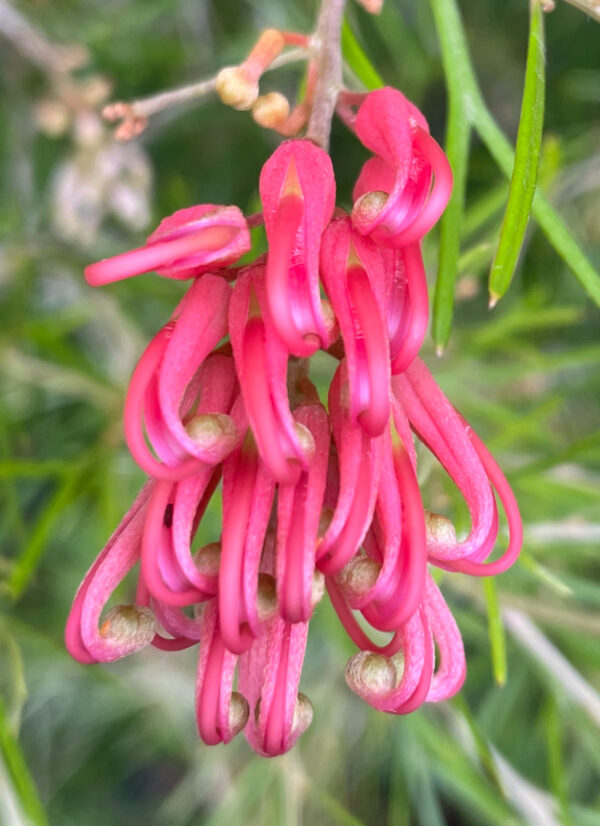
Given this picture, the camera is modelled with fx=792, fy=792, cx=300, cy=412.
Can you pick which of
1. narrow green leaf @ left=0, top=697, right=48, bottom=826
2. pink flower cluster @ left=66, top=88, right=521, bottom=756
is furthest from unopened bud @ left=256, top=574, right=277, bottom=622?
narrow green leaf @ left=0, top=697, right=48, bottom=826

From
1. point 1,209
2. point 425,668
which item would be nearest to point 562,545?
point 425,668

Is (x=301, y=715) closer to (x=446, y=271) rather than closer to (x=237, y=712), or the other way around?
(x=237, y=712)

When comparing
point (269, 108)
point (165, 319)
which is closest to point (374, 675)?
point (269, 108)

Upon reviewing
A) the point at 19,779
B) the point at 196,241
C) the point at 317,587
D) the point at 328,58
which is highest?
the point at 328,58

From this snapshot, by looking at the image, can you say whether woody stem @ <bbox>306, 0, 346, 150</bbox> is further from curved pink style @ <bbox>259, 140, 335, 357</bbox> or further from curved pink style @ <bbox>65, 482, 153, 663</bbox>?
curved pink style @ <bbox>65, 482, 153, 663</bbox>

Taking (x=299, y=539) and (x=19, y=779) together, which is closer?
(x=299, y=539)

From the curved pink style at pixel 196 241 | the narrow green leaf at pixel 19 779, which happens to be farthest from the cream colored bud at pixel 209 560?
the narrow green leaf at pixel 19 779

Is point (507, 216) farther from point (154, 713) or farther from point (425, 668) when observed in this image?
point (154, 713)
